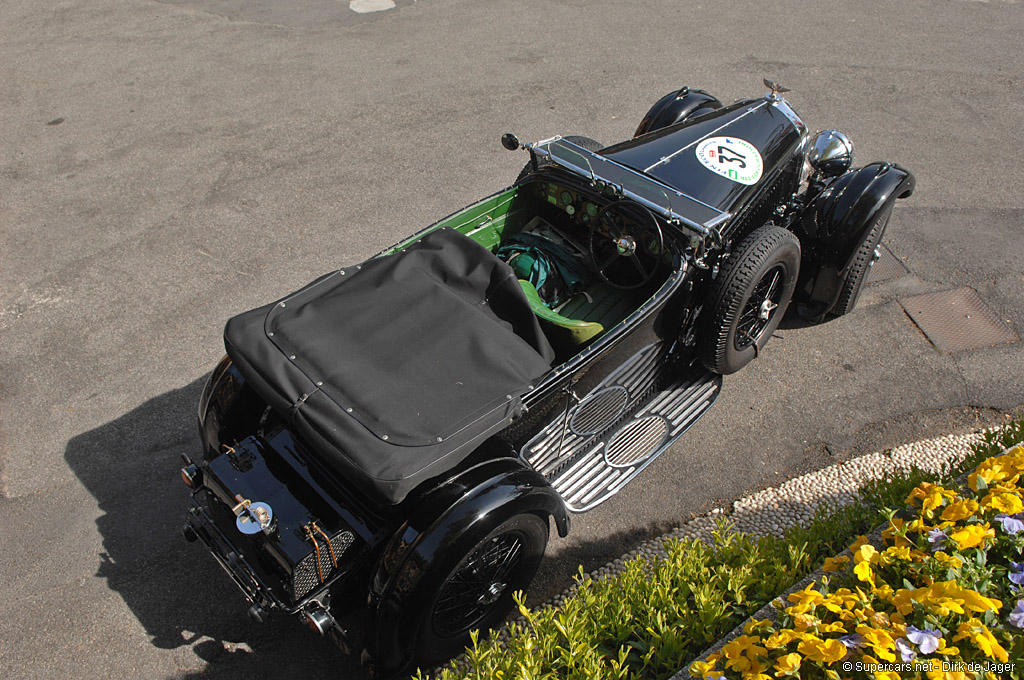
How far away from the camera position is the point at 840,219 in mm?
4906

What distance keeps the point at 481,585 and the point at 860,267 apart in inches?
142

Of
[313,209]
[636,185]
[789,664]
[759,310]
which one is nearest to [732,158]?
[636,185]

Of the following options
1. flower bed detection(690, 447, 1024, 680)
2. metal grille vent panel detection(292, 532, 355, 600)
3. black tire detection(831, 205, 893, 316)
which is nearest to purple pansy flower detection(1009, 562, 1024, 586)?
flower bed detection(690, 447, 1024, 680)

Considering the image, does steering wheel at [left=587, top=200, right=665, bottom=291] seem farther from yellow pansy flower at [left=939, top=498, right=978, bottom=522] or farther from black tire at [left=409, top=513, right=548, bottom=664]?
yellow pansy flower at [left=939, top=498, right=978, bottom=522]

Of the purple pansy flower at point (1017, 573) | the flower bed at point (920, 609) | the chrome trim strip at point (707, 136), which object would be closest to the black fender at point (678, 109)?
the chrome trim strip at point (707, 136)

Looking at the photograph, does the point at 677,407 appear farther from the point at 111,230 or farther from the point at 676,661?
the point at 111,230

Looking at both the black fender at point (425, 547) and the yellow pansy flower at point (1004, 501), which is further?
the black fender at point (425, 547)

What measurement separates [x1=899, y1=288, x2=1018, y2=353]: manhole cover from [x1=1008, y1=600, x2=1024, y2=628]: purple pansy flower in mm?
3512

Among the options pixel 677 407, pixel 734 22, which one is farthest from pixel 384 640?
pixel 734 22

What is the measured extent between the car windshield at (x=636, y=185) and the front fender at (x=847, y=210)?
42.9 inches

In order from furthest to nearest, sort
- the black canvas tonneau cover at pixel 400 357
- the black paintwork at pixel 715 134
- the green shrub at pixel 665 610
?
the black paintwork at pixel 715 134
the black canvas tonneau cover at pixel 400 357
the green shrub at pixel 665 610

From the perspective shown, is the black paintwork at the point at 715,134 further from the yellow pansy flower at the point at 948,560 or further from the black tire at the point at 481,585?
the yellow pansy flower at the point at 948,560

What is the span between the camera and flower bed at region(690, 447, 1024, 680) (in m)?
2.15

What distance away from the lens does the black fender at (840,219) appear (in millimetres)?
4891
